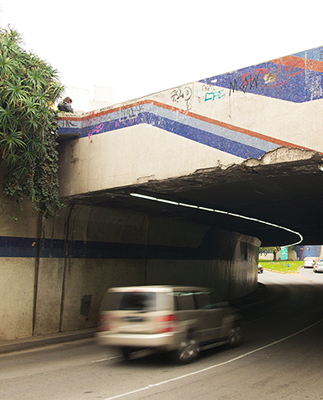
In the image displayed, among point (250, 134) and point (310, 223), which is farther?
point (310, 223)

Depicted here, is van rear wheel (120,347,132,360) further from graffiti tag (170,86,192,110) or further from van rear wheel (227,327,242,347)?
graffiti tag (170,86,192,110)

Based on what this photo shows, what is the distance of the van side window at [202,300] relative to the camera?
9367 millimetres

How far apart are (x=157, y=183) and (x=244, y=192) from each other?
10.2ft

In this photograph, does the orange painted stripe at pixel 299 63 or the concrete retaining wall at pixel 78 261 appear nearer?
the orange painted stripe at pixel 299 63

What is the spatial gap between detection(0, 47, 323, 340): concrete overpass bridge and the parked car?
3.01 meters

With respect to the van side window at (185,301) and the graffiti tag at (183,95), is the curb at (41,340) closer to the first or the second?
→ the van side window at (185,301)

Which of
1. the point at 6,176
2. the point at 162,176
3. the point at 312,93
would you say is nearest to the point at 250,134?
the point at 312,93

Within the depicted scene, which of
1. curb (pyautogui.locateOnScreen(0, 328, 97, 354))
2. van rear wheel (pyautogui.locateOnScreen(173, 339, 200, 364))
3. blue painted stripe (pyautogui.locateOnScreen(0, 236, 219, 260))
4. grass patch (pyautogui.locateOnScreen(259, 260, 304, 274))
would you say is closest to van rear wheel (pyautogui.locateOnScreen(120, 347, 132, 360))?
van rear wheel (pyautogui.locateOnScreen(173, 339, 200, 364))

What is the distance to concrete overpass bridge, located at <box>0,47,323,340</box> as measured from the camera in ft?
27.2

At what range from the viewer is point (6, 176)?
10867mm

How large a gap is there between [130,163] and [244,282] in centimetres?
1991

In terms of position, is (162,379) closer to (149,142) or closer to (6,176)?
(149,142)

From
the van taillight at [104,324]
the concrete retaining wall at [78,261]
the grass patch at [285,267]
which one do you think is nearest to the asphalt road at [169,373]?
the van taillight at [104,324]

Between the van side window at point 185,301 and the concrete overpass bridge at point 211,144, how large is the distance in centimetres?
288
